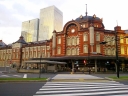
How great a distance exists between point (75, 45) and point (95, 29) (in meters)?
8.04

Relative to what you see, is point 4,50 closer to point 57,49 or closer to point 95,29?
point 57,49

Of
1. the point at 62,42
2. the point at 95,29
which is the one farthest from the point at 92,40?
the point at 62,42

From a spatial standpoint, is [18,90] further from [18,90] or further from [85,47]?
[85,47]

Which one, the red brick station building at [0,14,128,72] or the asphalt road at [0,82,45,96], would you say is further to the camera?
the red brick station building at [0,14,128,72]

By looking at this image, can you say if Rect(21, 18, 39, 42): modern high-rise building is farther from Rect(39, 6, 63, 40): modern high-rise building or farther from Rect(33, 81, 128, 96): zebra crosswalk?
Rect(33, 81, 128, 96): zebra crosswalk

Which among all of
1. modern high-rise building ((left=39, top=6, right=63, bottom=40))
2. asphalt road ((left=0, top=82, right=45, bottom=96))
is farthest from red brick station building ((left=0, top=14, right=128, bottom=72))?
modern high-rise building ((left=39, top=6, right=63, bottom=40))

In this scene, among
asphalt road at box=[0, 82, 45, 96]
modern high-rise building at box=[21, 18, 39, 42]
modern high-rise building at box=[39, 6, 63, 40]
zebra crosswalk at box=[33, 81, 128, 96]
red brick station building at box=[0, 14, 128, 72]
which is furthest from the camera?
modern high-rise building at box=[21, 18, 39, 42]

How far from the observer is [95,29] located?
46.9 meters

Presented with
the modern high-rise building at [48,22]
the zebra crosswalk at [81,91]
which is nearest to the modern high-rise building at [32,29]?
the modern high-rise building at [48,22]

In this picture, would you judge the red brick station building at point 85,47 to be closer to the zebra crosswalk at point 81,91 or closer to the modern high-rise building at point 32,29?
the zebra crosswalk at point 81,91

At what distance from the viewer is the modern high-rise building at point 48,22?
4651 inches

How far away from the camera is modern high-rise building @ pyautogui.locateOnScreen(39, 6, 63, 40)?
118 meters

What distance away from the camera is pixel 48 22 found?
119000mm

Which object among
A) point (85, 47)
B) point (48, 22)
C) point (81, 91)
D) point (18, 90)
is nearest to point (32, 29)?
point (48, 22)
